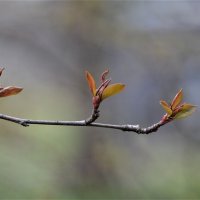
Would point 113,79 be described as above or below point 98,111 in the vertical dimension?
above

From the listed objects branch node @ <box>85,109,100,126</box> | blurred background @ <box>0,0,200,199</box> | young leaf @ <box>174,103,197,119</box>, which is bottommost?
branch node @ <box>85,109,100,126</box>

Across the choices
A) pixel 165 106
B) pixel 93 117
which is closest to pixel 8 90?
pixel 93 117

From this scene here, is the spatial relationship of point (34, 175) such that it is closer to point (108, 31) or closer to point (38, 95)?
point (38, 95)

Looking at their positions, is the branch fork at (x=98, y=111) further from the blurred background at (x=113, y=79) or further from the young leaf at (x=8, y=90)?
the blurred background at (x=113, y=79)

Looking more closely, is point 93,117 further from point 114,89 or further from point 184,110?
point 184,110

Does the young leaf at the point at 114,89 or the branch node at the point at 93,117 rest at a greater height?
the young leaf at the point at 114,89

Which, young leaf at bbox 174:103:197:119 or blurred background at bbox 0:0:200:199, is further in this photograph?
blurred background at bbox 0:0:200:199

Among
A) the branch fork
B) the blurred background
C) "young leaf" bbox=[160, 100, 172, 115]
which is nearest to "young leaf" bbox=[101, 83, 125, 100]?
the branch fork

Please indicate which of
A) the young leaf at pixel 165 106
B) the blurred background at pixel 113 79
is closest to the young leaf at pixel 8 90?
the young leaf at pixel 165 106

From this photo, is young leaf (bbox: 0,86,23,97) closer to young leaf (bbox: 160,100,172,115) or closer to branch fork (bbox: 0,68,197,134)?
branch fork (bbox: 0,68,197,134)
